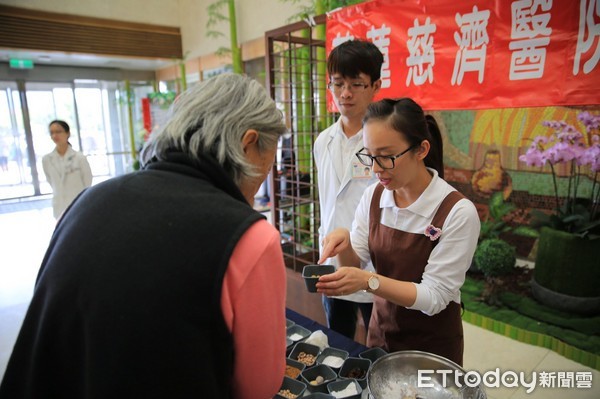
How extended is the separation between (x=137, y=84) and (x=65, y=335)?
355 inches

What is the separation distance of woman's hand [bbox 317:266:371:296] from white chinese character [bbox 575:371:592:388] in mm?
1998

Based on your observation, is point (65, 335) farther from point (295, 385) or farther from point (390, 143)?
point (390, 143)

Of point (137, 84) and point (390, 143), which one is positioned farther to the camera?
point (137, 84)

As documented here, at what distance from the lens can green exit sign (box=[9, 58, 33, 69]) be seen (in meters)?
7.04

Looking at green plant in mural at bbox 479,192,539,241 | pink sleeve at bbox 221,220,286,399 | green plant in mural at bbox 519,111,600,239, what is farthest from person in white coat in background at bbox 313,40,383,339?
green plant in mural at bbox 479,192,539,241

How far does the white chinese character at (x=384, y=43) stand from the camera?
7.87 feet

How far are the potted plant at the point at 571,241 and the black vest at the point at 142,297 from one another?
9.04 feet

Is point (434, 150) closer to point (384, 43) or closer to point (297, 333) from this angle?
point (297, 333)

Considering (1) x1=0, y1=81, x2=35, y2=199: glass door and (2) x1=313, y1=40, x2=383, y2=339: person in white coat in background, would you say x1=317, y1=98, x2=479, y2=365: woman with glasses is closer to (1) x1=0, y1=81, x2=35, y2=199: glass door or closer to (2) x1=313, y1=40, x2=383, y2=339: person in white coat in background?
(2) x1=313, y1=40, x2=383, y2=339: person in white coat in background

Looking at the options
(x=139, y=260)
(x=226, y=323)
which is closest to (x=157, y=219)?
(x=139, y=260)

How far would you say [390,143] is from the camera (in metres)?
1.20

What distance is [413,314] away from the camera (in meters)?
1.28

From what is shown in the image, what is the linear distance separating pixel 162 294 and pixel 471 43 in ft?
6.76

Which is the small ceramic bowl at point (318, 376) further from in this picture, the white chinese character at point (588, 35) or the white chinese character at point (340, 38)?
the white chinese character at point (340, 38)
